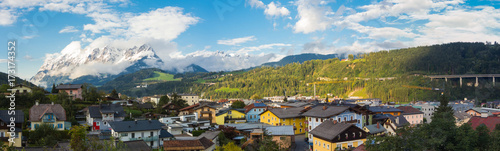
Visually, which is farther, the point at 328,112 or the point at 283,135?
the point at 328,112

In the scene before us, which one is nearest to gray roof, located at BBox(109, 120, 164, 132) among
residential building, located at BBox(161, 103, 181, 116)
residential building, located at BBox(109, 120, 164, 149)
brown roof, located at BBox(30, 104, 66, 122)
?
residential building, located at BBox(109, 120, 164, 149)

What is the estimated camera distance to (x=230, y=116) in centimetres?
6844

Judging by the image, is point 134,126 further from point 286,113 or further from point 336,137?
point 286,113

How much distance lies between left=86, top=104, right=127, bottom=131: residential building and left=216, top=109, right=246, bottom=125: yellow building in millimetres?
17207

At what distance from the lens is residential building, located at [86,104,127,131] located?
165ft

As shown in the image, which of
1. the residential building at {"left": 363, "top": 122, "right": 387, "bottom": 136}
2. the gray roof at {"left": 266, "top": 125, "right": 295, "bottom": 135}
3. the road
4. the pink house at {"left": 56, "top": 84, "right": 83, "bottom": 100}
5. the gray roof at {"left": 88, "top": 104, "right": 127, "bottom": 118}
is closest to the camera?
the road

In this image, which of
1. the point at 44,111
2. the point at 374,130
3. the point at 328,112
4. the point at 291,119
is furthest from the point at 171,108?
the point at 374,130

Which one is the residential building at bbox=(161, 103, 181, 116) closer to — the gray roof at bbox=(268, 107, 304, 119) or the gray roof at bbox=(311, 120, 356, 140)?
the gray roof at bbox=(268, 107, 304, 119)

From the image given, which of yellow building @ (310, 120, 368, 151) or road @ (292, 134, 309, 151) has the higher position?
yellow building @ (310, 120, 368, 151)

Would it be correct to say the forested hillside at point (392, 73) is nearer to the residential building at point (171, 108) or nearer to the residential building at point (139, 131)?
the residential building at point (171, 108)

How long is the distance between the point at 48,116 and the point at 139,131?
501 inches

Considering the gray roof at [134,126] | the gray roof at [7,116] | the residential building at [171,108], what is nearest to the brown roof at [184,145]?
the gray roof at [134,126]

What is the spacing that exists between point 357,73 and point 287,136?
5811 inches

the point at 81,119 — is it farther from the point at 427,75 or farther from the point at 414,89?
the point at 427,75
